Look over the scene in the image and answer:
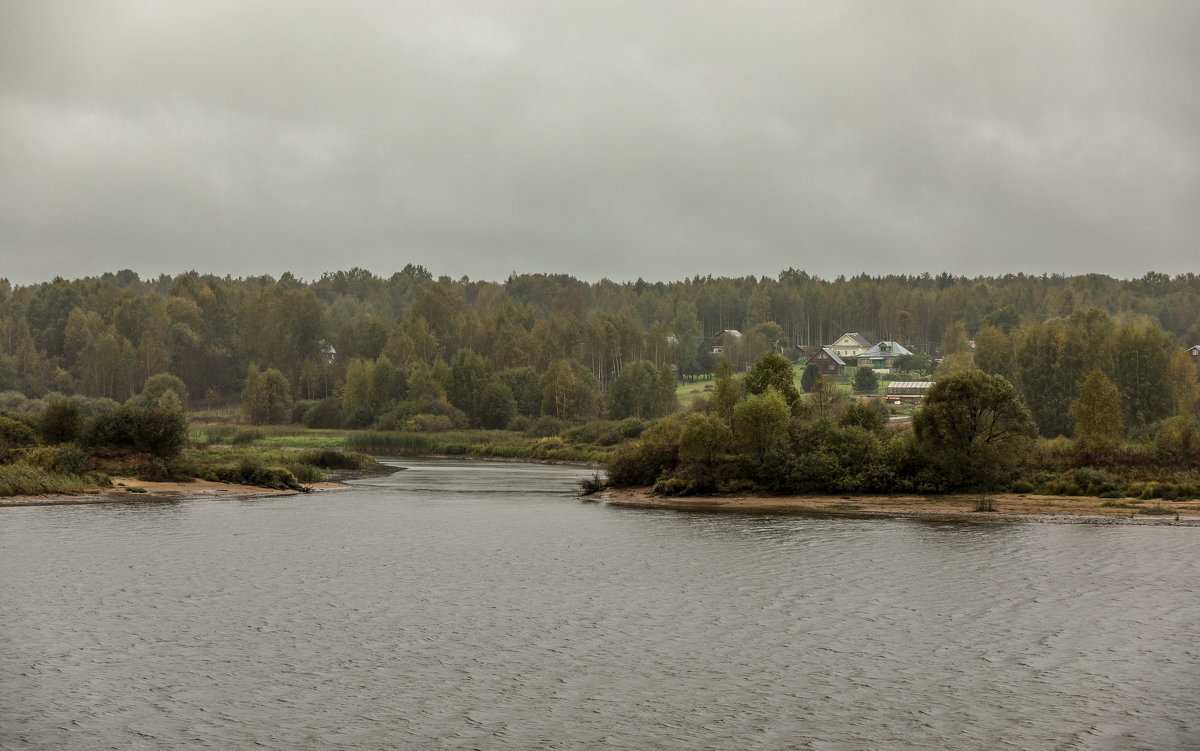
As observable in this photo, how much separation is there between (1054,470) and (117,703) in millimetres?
56489

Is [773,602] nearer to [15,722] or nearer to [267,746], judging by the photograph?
[267,746]

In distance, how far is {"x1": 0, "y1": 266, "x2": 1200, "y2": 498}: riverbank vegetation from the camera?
65875 millimetres

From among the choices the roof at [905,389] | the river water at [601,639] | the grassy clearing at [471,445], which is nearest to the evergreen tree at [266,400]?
the grassy clearing at [471,445]

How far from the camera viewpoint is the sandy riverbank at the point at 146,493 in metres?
62.1

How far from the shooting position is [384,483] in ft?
283

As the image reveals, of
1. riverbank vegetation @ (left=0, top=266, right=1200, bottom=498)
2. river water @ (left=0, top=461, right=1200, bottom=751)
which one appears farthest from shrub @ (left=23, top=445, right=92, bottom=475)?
river water @ (left=0, top=461, right=1200, bottom=751)

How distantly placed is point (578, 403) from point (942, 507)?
87.9 metres

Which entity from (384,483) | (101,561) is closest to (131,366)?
(384,483)

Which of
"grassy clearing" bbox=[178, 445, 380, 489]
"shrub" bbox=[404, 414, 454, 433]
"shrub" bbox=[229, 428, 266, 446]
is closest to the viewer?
"grassy clearing" bbox=[178, 445, 380, 489]

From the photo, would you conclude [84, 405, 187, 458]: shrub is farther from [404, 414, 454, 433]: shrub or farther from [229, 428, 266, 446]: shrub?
[404, 414, 454, 433]: shrub

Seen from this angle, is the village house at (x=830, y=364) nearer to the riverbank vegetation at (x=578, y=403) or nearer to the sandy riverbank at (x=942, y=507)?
the riverbank vegetation at (x=578, y=403)

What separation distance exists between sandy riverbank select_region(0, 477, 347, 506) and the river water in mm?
9793

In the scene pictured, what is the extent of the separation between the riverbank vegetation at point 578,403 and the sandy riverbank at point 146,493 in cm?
153

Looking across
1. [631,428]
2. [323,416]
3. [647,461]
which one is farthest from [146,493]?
[323,416]
